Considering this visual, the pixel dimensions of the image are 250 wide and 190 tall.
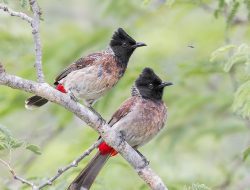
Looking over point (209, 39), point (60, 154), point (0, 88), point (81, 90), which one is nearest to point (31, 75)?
point (0, 88)

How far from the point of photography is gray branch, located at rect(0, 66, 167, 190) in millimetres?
4562

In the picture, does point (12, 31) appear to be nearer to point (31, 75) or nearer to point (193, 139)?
point (31, 75)

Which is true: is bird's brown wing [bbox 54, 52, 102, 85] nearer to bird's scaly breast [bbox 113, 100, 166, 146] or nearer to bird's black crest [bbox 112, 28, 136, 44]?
bird's black crest [bbox 112, 28, 136, 44]

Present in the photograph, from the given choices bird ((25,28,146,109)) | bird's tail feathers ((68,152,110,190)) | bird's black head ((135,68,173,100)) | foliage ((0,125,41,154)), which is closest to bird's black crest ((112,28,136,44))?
bird ((25,28,146,109))

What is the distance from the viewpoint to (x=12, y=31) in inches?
339

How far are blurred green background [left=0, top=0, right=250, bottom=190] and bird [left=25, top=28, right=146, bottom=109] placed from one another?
528 mm

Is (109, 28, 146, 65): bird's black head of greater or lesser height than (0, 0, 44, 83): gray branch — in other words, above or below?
below

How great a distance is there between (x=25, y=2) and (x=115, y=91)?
300cm

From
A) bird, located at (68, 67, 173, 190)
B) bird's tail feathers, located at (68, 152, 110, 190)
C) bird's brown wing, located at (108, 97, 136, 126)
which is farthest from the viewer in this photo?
bird's brown wing, located at (108, 97, 136, 126)

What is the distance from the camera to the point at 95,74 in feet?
20.5

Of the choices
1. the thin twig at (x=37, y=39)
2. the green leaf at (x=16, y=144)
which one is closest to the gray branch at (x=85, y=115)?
the thin twig at (x=37, y=39)

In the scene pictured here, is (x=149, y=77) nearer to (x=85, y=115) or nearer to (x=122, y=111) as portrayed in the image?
(x=122, y=111)

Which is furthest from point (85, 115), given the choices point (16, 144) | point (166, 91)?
point (166, 91)

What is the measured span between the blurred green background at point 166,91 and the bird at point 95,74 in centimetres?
53
